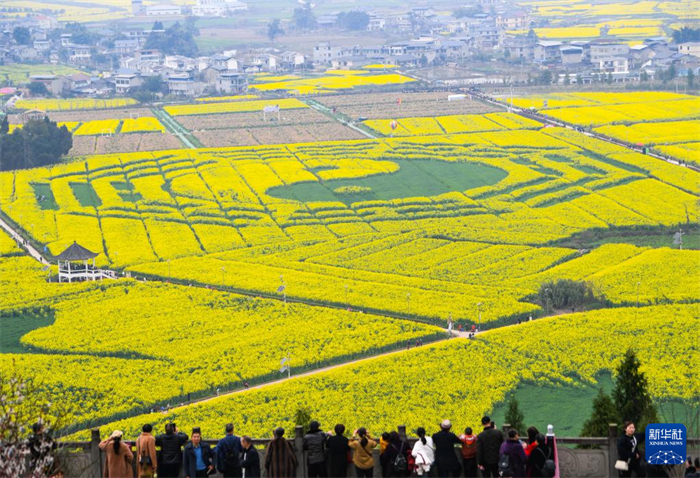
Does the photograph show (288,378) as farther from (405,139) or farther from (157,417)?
(405,139)

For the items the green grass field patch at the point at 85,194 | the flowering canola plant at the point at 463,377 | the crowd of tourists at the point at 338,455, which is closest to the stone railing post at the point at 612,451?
the crowd of tourists at the point at 338,455

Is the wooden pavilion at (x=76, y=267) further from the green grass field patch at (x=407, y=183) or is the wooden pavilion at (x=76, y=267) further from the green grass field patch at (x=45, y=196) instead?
the green grass field patch at (x=407, y=183)

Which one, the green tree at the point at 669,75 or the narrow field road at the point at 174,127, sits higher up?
the green tree at the point at 669,75

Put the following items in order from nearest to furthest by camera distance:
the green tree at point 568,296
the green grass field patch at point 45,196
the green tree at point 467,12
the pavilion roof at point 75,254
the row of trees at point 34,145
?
the green tree at point 568,296 < the pavilion roof at point 75,254 < the green grass field patch at point 45,196 < the row of trees at point 34,145 < the green tree at point 467,12

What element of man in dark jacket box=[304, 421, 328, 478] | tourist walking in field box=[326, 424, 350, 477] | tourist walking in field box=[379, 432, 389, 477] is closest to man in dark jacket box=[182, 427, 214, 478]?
man in dark jacket box=[304, 421, 328, 478]

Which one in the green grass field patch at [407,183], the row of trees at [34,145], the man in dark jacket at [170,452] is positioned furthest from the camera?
the row of trees at [34,145]

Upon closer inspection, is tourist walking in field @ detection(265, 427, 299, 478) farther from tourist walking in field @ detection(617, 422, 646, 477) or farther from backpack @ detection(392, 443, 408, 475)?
tourist walking in field @ detection(617, 422, 646, 477)

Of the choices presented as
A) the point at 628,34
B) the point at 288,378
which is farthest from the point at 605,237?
the point at 628,34
